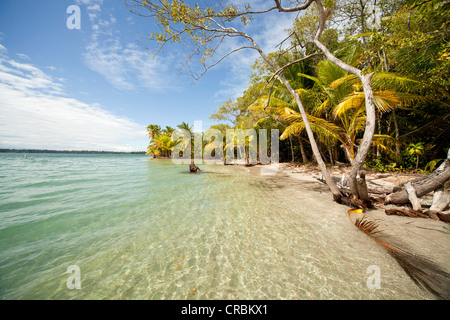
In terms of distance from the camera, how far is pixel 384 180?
546 centimetres

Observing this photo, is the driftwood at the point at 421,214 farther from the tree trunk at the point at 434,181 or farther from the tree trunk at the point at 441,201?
the tree trunk at the point at 434,181

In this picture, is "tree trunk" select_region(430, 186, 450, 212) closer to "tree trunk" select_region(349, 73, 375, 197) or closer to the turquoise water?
"tree trunk" select_region(349, 73, 375, 197)

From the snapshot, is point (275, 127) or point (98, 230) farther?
point (275, 127)

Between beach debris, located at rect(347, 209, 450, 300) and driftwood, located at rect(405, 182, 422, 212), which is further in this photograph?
driftwood, located at rect(405, 182, 422, 212)

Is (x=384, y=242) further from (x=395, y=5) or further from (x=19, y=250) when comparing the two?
(x=395, y=5)

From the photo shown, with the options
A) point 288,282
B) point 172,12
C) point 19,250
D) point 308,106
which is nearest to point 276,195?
point 288,282

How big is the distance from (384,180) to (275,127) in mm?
9563

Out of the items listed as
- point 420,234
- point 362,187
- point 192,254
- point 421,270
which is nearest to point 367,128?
point 362,187

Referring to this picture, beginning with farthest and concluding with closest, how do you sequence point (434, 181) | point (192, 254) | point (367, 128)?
point (367, 128) → point (434, 181) → point (192, 254)

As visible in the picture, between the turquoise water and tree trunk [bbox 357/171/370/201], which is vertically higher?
tree trunk [bbox 357/171/370/201]

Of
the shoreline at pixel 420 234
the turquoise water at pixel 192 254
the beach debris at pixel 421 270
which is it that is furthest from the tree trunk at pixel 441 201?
the beach debris at pixel 421 270

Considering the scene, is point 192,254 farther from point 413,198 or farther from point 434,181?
point 434,181

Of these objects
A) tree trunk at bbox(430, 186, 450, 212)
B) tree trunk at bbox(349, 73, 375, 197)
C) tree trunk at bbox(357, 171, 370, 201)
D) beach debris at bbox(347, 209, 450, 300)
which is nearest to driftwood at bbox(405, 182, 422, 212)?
tree trunk at bbox(430, 186, 450, 212)
